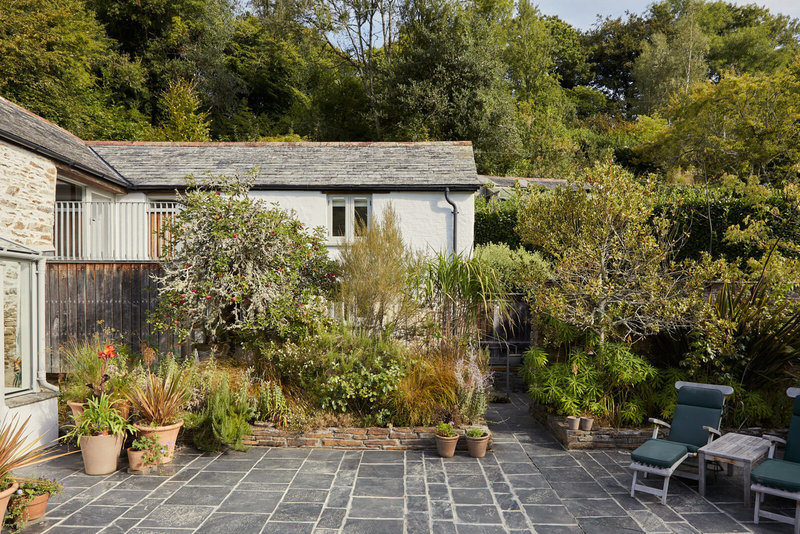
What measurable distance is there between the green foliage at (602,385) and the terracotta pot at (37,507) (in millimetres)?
5776

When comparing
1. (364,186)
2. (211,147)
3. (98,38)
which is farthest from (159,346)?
(98,38)

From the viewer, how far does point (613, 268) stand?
269 inches

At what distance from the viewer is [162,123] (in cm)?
2208

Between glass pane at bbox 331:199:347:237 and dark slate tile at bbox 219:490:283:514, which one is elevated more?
glass pane at bbox 331:199:347:237

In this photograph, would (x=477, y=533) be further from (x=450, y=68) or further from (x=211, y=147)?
(x=450, y=68)

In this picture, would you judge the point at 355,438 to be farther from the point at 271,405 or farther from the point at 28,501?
the point at 28,501

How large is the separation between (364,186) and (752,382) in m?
8.86

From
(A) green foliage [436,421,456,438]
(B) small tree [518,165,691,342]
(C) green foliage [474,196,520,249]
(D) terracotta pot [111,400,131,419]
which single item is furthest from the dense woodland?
(D) terracotta pot [111,400,131,419]

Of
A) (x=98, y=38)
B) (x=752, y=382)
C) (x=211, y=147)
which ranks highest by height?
(x=98, y=38)

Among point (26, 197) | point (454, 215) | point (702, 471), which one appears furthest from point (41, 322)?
point (454, 215)

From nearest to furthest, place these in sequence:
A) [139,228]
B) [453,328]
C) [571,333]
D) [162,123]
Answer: [571,333], [453,328], [139,228], [162,123]

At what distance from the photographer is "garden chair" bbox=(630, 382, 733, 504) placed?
4.82 metres

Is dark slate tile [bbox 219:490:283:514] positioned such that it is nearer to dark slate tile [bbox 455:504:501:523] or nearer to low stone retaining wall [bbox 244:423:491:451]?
low stone retaining wall [bbox 244:423:491:451]

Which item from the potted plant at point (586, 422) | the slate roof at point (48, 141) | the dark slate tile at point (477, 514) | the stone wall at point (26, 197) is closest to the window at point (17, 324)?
the stone wall at point (26, 197)
